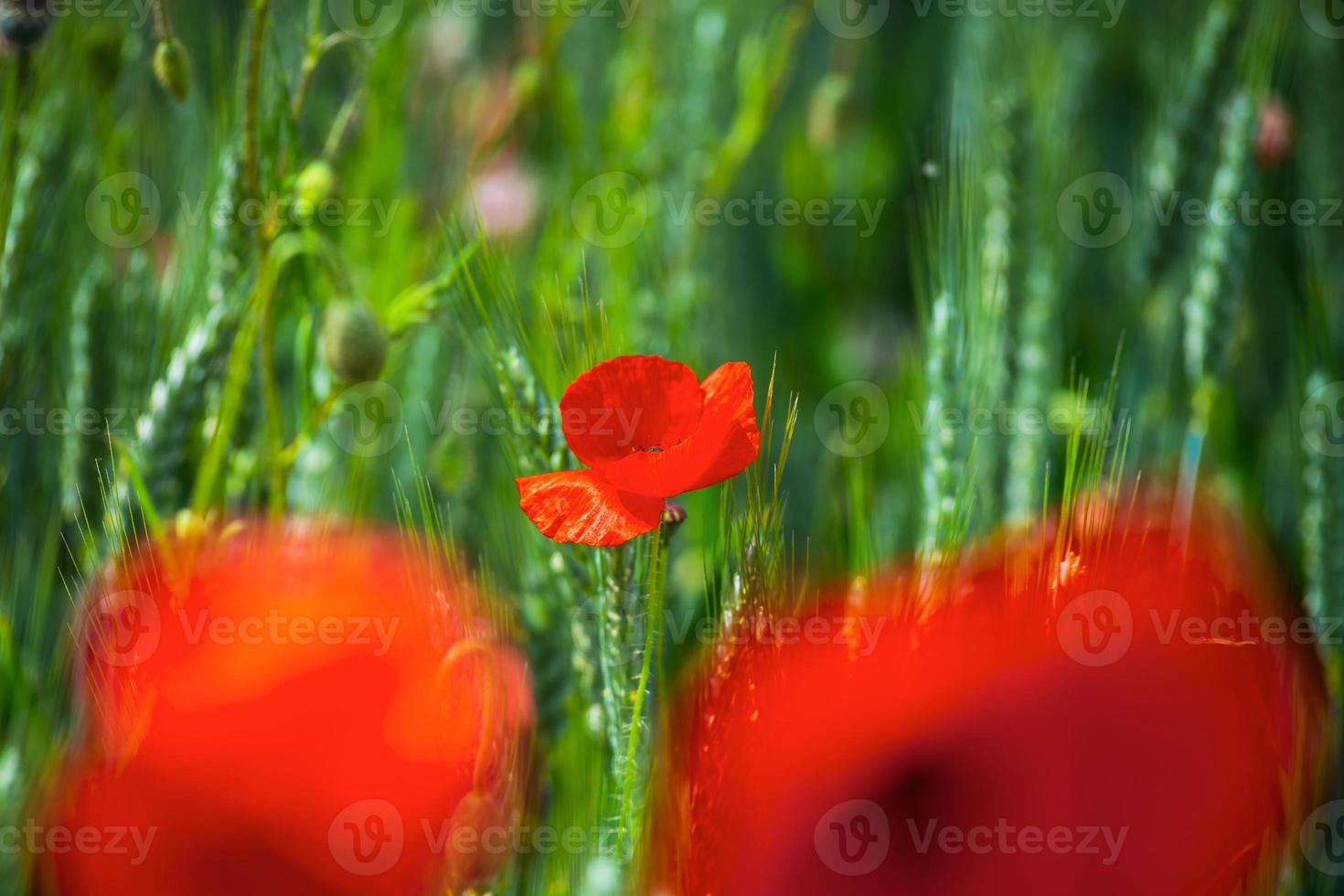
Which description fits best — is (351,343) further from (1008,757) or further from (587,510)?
(1008,757)

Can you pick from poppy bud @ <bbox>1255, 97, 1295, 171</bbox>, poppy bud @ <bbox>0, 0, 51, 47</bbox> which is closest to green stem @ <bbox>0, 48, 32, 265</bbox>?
poppy bud @ <bbox>0, 0, 51, 47</bbox>

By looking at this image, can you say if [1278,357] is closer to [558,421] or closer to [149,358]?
[558,421]

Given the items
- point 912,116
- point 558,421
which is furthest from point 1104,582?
point 912,116

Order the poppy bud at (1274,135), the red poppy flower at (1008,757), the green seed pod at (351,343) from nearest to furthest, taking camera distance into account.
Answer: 1. the red poppy flower at (1008,757)
2. the green seed pod at (351,343)
3. the poppy bud at (1274,135)

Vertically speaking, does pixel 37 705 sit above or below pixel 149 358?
below

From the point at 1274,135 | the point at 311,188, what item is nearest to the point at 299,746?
the point at 311,188

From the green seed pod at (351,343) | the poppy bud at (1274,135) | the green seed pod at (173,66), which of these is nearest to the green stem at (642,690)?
the green seed pod at (351,343)

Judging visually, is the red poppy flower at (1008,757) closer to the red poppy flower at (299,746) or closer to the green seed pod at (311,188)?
the red poppy flower at (299,746)
